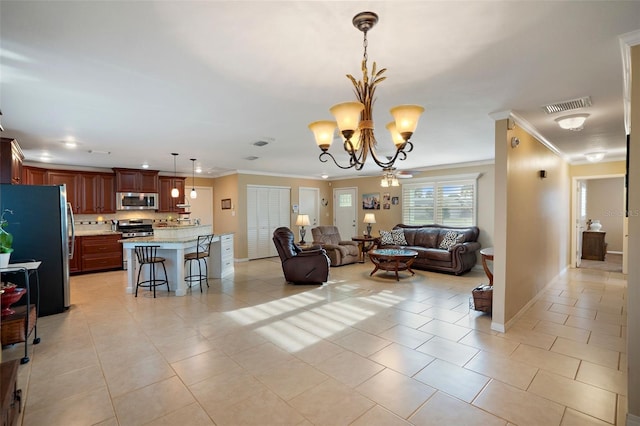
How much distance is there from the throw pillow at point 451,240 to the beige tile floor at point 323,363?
6.78 ft

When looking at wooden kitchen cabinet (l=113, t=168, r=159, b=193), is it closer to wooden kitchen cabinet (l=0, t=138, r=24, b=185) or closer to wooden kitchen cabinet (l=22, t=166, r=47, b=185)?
wooden kitchen cabinet (l=22, t=166, r=47, b=185)

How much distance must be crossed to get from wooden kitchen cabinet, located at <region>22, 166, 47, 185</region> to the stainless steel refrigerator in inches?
117

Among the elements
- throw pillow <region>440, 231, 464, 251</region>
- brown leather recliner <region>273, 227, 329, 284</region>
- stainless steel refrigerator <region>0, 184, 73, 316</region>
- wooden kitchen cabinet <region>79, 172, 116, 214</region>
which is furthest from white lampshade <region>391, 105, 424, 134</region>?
wooden kitchen cabinet <region>79, 172, 116, 214</region>

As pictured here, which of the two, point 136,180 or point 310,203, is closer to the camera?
point 136,180

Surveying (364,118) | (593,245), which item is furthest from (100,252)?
(593,245)

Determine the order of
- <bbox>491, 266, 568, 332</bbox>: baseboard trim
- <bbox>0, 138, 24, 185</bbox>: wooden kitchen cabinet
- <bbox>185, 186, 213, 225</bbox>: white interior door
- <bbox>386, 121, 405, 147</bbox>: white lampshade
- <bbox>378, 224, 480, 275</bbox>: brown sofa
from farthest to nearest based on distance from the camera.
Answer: <bbox>185, 186, 213, 225</bbox>: white interior door < <bbox>378, 224, 480, 275</bbox>: brown sofa < <bbox>0, 138, 24, 185</bbox>: wooden kitchen cabinet < <bbox>491, 266, 568, 332</bbox>: baseboard trim < <bbox>386, 121, 405, 147</bbox>: white lampshade

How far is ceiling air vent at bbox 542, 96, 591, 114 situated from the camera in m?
2.96

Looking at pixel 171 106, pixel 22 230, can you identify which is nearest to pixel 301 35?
pixel 171 106

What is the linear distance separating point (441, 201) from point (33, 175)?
29.9ft

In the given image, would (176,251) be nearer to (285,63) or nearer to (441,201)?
(285,63)

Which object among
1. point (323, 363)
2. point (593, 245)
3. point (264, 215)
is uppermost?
point (264, 215)

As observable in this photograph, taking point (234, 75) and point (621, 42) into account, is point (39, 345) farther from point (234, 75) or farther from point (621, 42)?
point (621, 42)

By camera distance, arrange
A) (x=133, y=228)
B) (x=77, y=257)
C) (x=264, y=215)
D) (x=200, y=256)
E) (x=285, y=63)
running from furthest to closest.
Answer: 1. (x=264, y=215)
2. (x=133, y=228)
3. (x=77, y=257)
4. (x=200, y=256)
5. (x=285, y=63)

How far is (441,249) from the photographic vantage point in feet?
22.1
